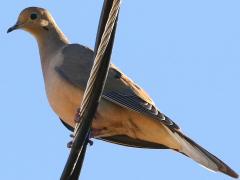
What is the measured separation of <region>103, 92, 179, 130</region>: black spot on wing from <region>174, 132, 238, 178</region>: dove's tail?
199mm

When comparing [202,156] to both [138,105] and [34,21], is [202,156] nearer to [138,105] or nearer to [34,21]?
[138,105]

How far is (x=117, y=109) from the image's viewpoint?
6387 millimetres

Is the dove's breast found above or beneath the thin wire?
above

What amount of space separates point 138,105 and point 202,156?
0.81 metres

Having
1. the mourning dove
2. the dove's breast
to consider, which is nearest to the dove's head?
the mourning dove

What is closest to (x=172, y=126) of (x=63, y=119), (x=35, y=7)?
(x=63, y=119)

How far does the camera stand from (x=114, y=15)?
328cm

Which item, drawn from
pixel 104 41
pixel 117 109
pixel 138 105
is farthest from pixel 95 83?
pixel 117 109

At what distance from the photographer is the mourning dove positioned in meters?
6.12

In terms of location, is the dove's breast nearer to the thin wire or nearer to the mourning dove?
the mourning dove

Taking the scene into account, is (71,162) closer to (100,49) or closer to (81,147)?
(81,147)

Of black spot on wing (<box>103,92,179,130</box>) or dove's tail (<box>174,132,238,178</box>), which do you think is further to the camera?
black spot on wing (<box>103,92,179,130</box>)

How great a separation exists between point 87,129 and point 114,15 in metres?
0.63

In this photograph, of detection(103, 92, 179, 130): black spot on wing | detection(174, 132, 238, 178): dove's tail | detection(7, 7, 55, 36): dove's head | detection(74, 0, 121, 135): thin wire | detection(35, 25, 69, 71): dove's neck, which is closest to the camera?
Answer: detection(74, 0, 121, 135): thin wire
